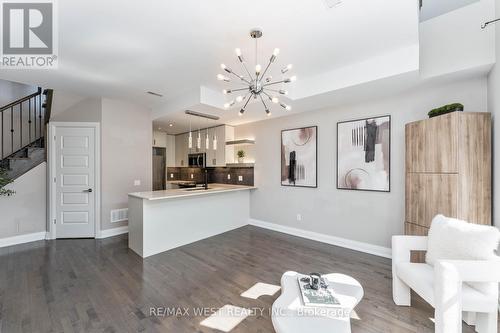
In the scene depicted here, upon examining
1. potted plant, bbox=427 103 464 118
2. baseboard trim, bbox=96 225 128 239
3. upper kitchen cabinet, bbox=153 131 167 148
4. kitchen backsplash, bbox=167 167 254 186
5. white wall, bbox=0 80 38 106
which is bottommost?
baseboard trim, bbox=96 225 128 239

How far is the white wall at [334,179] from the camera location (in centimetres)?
322

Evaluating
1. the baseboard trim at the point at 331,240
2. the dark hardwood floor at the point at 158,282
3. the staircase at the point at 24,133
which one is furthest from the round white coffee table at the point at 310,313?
the staircase at the point at 24,133

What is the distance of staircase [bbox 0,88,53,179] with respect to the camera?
4.24 m

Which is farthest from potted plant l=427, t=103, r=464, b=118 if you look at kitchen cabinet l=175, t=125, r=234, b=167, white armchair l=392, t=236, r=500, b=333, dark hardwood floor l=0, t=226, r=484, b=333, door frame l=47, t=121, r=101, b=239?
door frame l=47, t=121, r=101, b=239

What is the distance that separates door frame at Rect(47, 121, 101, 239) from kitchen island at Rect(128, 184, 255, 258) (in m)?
1.05

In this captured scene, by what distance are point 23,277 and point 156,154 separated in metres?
4.72

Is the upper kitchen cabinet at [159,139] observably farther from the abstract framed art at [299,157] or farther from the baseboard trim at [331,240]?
the abstract framed art at [299,157]

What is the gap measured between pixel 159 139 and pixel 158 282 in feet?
17.5

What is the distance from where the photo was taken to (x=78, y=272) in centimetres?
300

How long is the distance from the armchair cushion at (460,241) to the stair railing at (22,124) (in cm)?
696

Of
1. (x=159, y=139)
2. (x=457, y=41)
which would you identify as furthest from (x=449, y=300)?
(x=159, y=139)

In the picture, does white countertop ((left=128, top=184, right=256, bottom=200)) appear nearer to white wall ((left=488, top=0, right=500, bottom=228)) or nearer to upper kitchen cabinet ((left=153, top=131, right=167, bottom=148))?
upper kitchen cabinet ((left=153, top=131, right=167, bottom=148))

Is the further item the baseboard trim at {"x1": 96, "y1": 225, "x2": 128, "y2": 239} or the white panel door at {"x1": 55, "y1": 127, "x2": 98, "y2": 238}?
the baseboard trim at {"x1": 96, "y1": 225, "x2": 128, "y2": 239}

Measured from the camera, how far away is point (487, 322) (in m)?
1.81
